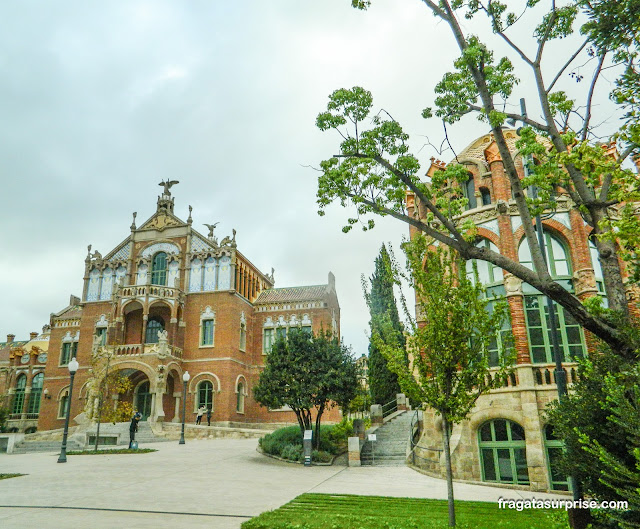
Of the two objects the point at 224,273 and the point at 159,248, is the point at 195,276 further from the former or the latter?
the point at 159,248

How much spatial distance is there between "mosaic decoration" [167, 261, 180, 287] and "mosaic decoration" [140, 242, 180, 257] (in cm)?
98

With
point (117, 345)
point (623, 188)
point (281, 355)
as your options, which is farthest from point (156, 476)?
point (117, 345)

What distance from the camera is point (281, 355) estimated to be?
1975 centimetres

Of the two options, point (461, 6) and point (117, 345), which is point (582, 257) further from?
point (117, 345)

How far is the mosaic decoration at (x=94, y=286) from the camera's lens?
36.6 metres

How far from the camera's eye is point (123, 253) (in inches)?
1459

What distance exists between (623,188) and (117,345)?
3029 centimetres

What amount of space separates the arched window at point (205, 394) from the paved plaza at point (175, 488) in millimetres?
12736

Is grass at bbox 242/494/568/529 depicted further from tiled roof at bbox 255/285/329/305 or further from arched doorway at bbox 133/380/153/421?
tiled roof at bbox 255/285/329/305

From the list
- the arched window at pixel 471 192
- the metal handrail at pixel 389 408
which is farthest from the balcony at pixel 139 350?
the arched window at pixel 471 192

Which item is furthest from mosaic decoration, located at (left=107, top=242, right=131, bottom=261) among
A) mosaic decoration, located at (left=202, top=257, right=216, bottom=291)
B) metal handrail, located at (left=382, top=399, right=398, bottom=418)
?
metal handrail, located at (left=382, top=399, right=398, bottom=418)

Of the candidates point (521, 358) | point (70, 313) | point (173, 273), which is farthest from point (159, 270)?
point (521, 358)

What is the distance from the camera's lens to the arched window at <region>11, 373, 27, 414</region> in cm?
4147

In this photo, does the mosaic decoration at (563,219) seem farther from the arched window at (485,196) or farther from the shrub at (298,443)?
the shrub at (298,443)
